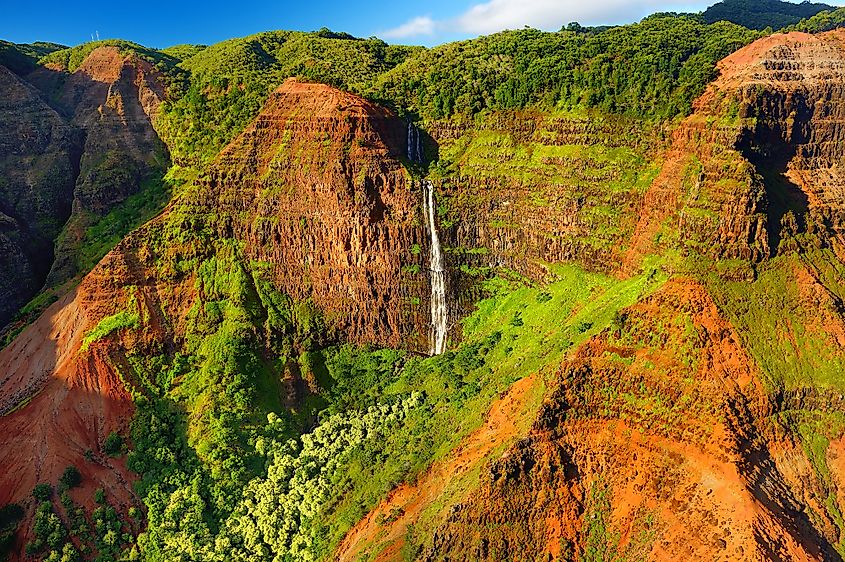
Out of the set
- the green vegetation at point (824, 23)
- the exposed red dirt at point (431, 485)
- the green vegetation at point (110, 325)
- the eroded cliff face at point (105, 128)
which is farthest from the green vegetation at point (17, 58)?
the green vegetation at point (824, 23)

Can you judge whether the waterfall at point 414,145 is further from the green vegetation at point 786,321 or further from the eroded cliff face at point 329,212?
the green vegetation at point 786,321

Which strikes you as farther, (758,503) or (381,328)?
(381,328)

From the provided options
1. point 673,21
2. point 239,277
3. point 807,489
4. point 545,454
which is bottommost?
point 807,489

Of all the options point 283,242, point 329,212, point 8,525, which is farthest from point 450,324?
point 8,525

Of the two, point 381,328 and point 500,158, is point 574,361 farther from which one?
point 500,158

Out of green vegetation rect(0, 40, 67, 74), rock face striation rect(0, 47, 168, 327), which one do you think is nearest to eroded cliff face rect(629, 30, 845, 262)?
rock face striation rect(0, 47, 168, 327)

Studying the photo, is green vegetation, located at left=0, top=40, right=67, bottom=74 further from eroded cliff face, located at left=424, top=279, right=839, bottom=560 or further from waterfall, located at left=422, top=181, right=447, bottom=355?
eroded cliff face, located at left=424, top=279, right=839, bottom=560

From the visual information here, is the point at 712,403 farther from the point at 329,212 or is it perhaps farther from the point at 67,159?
the point at 67,159

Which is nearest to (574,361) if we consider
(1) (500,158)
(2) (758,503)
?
(2) (758,503)
